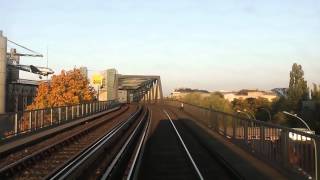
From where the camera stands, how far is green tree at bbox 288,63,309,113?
108188mm

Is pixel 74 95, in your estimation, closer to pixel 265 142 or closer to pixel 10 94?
pixel 10 94

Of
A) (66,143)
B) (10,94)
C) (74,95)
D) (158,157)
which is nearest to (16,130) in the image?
(66,143)

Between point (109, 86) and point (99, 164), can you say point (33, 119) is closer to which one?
point (99, 164)

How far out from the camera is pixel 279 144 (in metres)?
14.8

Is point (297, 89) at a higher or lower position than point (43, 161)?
higher

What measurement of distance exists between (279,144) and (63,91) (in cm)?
6986

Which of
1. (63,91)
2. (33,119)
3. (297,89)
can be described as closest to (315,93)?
(297,89)

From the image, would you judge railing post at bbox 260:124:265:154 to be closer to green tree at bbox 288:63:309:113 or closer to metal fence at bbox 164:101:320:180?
metal fence at bbox 164:101:320:180

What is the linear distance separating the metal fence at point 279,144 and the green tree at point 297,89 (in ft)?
284

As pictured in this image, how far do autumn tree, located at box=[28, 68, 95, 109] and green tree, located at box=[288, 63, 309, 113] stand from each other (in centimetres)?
4436

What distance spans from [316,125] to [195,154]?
68.6 m

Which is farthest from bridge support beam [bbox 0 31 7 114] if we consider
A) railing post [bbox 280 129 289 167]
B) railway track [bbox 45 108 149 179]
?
railing post [bbox 280 129 289 167]

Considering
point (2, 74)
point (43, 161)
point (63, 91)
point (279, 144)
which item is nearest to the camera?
point (279, 144)

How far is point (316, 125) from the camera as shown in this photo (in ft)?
282
